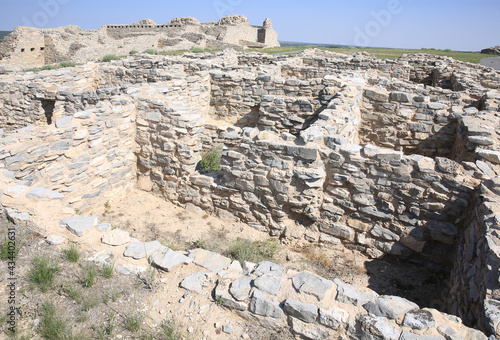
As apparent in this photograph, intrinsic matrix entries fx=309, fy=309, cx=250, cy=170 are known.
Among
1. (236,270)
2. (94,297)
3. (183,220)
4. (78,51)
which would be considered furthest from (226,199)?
(78,51)

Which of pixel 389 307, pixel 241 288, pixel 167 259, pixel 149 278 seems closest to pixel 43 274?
pixel 149 278

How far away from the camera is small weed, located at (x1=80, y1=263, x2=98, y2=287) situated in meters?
3.36

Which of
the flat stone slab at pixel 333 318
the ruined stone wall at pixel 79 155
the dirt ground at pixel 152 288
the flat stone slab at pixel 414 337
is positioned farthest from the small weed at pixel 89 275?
the flat stone slab at pixel 414 337

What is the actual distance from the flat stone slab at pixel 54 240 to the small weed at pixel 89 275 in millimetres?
622

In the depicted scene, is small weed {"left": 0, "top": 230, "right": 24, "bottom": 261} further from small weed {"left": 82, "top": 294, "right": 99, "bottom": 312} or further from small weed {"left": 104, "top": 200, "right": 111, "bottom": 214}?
small weed {"left": 104, "top": 200, "right": 111, "bottom": 214}

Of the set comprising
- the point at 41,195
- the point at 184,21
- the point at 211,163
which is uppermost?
the point at 184,21

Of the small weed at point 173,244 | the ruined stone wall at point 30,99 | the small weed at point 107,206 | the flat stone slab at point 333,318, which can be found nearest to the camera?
the flat stone slab at point 333,318

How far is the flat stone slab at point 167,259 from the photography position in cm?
372

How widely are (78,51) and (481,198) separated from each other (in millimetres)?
23550

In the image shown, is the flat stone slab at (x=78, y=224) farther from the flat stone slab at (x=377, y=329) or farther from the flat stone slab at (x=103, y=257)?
the flat stone slab at (x=377, y=329)

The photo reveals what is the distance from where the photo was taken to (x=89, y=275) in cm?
343

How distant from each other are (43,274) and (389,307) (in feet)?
11.8

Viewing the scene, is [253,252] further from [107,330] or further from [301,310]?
[107,330]

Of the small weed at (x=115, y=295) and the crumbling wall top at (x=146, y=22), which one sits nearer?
the small weed at (x=115, y=295)
